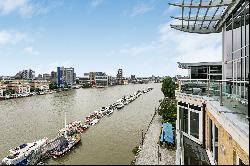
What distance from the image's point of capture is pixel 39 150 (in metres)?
28.6

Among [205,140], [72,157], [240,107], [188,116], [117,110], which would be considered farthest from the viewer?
[117,110]

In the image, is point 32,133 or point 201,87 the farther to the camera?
point 32,133

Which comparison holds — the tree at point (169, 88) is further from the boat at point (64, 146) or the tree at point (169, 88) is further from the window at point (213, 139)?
the window at point (213, 139)

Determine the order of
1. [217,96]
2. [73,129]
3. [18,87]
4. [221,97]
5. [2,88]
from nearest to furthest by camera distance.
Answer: [221,97] < [217,96] < [73,129] < [2,88] < [18,87]

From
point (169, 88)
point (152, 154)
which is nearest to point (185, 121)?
point (152, 154)

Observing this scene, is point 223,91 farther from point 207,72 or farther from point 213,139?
point 207,72

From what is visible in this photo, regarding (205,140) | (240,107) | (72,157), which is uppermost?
(240,107)

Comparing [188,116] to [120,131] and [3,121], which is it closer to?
[120,131]

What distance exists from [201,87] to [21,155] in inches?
735

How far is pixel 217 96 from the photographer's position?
15547mm

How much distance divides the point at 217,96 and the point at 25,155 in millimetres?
19825

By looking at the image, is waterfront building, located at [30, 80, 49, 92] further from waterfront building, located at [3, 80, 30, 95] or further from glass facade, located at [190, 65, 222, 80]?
glass facade, located at [190, 65, 222, 80]

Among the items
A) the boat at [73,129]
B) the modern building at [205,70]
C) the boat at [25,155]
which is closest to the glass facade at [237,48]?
the modern building at [205,70]

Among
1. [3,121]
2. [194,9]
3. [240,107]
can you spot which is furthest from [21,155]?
[3,121]
